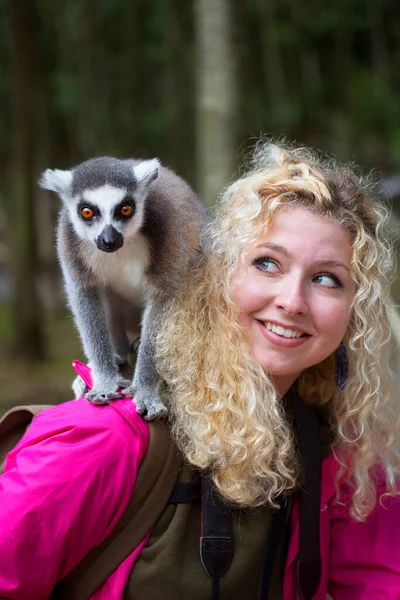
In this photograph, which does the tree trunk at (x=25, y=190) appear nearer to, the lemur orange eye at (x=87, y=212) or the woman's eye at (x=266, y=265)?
the lemur orange eye at (x=87, y=212)

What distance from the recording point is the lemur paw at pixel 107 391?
176cm

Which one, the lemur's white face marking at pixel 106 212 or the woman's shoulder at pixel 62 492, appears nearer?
the woman's shoulder at pixel 62 492

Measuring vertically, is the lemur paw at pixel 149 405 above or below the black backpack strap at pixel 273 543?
above

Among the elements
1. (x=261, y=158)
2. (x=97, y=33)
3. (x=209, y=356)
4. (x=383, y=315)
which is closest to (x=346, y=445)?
(x=383, y=315)

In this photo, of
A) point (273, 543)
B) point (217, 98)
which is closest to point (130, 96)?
point (217, 98)

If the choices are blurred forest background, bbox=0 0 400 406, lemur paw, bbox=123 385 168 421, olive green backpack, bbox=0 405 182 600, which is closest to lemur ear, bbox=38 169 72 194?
lemur paw, bbox=123 385 168 421

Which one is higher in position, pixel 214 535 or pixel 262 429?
pixel 262 429

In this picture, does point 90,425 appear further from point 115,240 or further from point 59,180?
point 59,180

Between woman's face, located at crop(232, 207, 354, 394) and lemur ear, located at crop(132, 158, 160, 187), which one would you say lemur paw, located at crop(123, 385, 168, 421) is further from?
lemur ear, located at crop(132, 158, 160, 187)

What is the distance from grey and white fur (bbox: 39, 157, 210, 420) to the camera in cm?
227

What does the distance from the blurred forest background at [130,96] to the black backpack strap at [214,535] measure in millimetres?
5104

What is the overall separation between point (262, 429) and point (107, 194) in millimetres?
1043

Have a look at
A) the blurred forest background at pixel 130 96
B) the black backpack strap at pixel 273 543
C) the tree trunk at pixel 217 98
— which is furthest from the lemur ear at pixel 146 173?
the blurred forest background at pixel 130 96

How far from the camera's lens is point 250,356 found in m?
1.82
